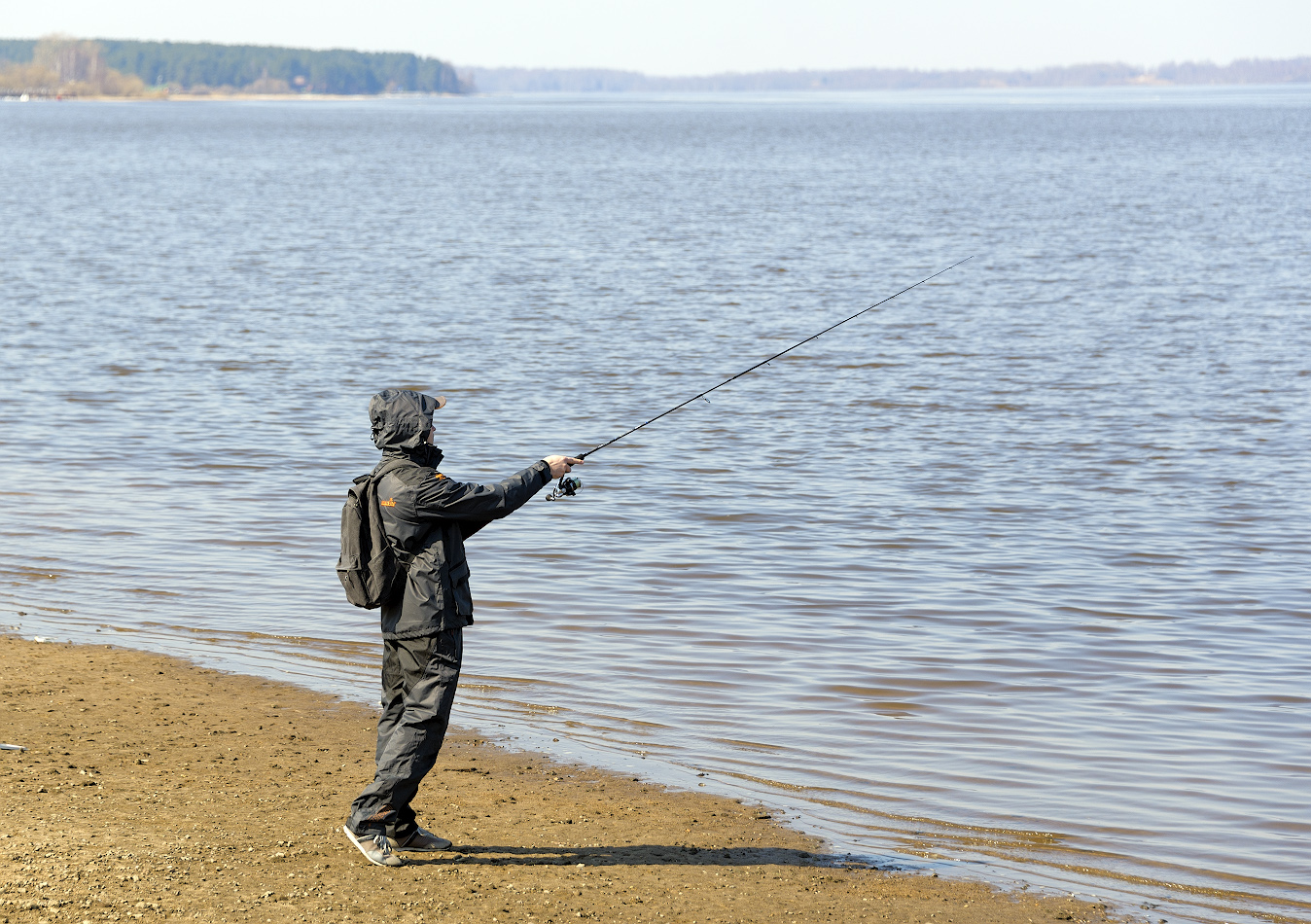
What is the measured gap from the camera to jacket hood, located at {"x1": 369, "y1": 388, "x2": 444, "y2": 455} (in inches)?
191

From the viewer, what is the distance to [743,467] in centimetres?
1308

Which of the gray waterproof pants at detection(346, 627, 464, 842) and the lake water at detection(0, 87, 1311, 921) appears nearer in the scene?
the gray waterproof pants at detection(346, 627, 464, 842)

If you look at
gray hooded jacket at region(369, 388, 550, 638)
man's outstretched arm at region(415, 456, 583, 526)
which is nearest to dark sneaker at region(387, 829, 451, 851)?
gray hooded jacket at region(369, 388, 550, 638)

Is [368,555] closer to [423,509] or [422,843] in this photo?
[423,509]

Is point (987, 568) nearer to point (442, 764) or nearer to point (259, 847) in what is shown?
point (442, 764)

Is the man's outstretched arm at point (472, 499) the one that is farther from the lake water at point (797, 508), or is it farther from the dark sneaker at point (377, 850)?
the lake water at point (797, 508)

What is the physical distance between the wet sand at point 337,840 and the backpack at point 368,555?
971mm

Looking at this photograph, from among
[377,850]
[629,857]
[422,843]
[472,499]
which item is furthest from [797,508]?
[472,499]

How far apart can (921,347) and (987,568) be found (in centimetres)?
1027

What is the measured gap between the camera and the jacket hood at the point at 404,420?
4.86 meters

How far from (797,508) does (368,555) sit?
22.9ft

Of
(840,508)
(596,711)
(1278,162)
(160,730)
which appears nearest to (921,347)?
(840,508)

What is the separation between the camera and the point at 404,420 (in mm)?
4871

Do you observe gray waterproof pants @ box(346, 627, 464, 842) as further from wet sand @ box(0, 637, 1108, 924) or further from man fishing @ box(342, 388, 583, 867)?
wet sand @ box(0, 637, 1108, 924)
